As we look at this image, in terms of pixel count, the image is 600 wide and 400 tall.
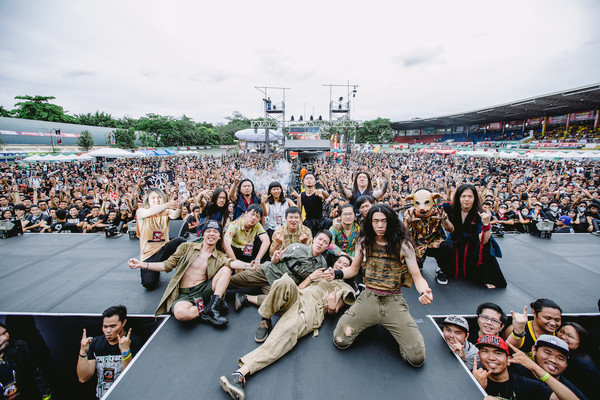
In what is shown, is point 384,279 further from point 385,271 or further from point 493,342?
point 493,342

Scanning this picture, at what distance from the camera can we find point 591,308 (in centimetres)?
279

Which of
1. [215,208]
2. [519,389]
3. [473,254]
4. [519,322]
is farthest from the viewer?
[215,208]

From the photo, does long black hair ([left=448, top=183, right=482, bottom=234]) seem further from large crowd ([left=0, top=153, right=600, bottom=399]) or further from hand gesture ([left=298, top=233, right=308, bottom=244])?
hand gesture ([left=298, top=233, right=308, bottom=244])

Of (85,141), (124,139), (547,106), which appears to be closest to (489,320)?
(547,106)

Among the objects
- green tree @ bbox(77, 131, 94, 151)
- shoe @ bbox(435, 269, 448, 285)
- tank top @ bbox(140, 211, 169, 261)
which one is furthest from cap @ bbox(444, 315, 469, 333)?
green tree @ bbox(77, 131, 94, 151)

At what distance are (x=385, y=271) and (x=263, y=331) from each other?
4.16 feet

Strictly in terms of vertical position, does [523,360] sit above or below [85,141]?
below

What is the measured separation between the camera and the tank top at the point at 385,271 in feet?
7.39

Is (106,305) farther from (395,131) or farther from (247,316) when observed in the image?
(395,131)

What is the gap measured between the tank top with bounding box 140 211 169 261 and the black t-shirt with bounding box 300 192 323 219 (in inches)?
83.9

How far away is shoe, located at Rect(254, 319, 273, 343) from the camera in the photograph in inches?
91.3

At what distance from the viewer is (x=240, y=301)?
282 centimetres

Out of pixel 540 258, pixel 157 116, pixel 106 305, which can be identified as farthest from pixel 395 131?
pixel 106 305

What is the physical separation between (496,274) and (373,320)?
82.2 inches
